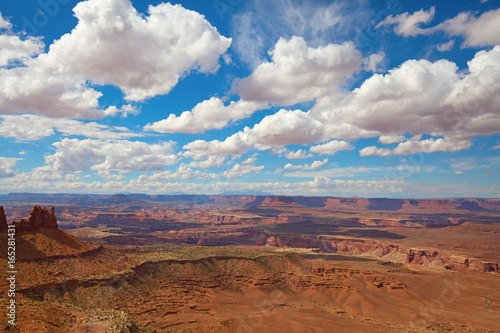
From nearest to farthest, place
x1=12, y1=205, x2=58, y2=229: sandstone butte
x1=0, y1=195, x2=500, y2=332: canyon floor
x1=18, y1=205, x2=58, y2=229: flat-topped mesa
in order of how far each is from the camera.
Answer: x1=0, y1=195, x2=500, y2=332: canyon floor, x1=12, y1=205, x2=58, y2=229: sandstone butte, x1=18, y1=205, x2=58, y2=229: flat-topped mesa

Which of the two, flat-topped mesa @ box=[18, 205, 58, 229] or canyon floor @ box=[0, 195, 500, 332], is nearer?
canyon floor @ box=[0, 195, 500, 332]

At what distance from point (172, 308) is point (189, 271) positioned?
1495 cm

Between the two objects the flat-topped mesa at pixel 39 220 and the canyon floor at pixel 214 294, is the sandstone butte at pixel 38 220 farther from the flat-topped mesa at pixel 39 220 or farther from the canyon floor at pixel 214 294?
the canyon floor at pixel 214 294

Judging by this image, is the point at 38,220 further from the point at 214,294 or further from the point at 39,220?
the point at 214,294

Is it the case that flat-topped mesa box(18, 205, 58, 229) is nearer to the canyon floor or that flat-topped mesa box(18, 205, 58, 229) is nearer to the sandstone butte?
the sandstone butte

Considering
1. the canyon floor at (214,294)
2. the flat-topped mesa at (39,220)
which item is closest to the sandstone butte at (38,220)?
the flat-topped mesa at (39,220)

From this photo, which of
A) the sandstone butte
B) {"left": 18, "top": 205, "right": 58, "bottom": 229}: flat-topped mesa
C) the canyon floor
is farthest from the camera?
{"left": 18, "top": 205, "right": 58, "bottom": 229}: flat-topped mesa

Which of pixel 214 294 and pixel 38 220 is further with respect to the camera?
pixel 214 294

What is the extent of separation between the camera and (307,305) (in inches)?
3206

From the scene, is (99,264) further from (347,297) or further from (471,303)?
(471,303)

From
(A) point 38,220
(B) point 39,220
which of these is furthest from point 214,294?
(A) point 38,220

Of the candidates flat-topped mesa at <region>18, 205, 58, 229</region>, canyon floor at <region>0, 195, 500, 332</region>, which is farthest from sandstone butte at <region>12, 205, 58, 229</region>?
canyon floor at <region>0, 195, 500, 332</region>

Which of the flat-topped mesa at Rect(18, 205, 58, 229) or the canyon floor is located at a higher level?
the flat-topped mesa at Rect(18, 205, 58, 229)

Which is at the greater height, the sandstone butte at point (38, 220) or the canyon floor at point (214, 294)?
the sandstone butte at point (38, 220)
